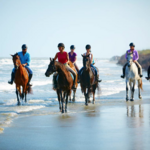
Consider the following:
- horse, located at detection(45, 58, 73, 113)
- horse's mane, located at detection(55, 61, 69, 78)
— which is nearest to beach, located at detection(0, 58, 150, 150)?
horse, located at detection(45, 58, 73, 113)

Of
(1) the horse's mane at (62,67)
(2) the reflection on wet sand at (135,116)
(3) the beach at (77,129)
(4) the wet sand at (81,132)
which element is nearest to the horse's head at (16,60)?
(3) the beach at (77,129)

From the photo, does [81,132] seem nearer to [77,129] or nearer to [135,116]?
[77,129]

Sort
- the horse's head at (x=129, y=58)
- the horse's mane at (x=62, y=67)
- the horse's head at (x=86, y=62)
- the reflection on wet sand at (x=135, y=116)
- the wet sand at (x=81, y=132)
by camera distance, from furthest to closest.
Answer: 1. the horse's head at (x=129, y=58)
2. the horse's head at (x=86, y=62)
3. the horse's mane at (x=62, y=67)
4. the reflection on wet sand at (x=135, y=116)
5. the wet sand at (x=81, y=132)

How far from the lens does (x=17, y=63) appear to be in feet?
46.0

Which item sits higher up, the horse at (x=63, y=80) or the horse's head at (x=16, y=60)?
the horse's head at (x=16, y=60)

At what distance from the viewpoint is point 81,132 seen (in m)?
8.40

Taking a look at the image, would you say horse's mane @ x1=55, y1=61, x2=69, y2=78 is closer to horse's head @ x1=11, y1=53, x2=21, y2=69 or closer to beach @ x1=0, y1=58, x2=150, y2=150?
beach @ x1=0, y1=58, x2=150, y2=150

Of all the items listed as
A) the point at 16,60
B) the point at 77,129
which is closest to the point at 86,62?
the point at 16,60

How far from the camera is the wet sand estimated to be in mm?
7114

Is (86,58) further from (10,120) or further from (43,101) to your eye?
(10,120)

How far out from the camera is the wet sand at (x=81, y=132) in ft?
23.3

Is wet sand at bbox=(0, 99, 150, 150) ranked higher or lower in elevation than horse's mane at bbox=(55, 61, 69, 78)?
lower

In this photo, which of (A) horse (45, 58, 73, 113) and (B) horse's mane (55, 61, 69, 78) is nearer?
(B) horse's mane (55, 61, 69, 78)

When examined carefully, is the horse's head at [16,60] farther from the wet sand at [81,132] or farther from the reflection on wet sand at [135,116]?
the reflection on wet sand at [135,116]
